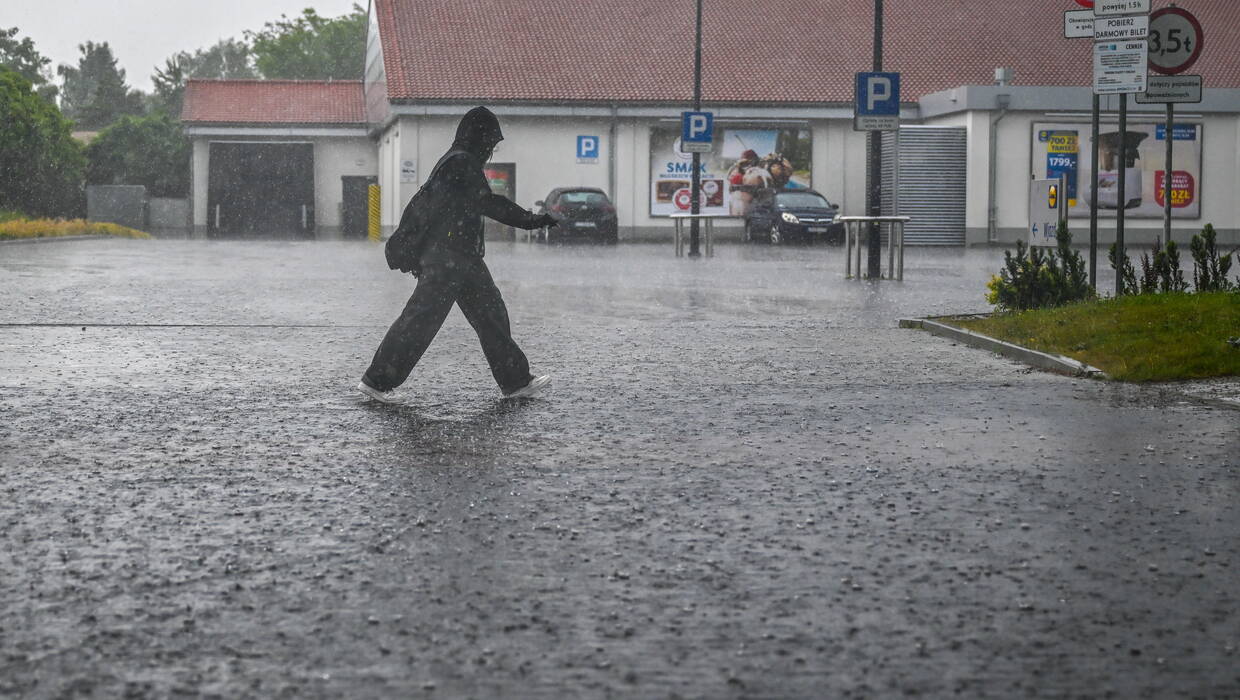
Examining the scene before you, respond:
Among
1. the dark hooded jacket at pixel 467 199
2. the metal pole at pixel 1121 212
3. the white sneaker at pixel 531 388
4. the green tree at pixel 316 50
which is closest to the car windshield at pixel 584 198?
the metal pole at pixel 1121 212

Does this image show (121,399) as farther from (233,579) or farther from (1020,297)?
(1020,297)

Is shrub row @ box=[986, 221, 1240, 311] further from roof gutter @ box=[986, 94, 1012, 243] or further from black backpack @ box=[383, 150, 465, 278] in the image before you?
roof gutter @ box=[986, 94, 1012, 243]

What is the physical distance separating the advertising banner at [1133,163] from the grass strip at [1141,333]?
27880 millimetres

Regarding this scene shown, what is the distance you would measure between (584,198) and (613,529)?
1528 inches

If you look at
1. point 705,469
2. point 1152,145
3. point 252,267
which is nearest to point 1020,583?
point 705,469

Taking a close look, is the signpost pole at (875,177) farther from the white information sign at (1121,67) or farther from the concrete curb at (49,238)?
the concrete curb at (49,238)

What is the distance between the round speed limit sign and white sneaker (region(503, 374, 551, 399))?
24.6 feet

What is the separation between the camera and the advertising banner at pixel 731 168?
4931 centimetres

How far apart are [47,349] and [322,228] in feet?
152

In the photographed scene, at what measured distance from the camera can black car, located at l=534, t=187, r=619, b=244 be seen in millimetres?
43969

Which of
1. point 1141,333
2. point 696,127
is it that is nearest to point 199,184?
point 696,127

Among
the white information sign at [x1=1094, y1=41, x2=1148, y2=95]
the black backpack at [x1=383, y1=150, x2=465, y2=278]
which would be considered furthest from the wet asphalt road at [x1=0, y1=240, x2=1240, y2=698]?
the white information sign at [x1=1094, y1=41, x2=1148, y2=95]

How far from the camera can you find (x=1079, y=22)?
15992mm

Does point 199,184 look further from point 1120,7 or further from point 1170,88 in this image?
point 1120,7
